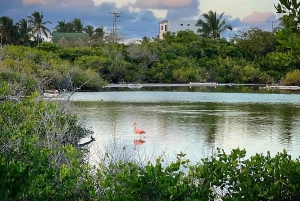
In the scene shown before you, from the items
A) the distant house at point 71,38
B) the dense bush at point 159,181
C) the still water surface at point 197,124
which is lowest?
the still water surface at point 197,124

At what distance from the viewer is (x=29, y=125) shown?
565cm

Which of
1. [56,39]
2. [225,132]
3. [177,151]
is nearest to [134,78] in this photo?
[56,39]

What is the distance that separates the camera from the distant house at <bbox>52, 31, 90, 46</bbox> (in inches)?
2124

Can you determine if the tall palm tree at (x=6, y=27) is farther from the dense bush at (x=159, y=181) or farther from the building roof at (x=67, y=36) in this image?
the dense bush at (x=159, y=181)

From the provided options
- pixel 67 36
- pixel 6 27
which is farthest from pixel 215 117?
pixel 67 36

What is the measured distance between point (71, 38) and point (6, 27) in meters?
8.22

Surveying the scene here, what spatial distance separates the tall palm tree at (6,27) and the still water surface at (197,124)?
1119 inches

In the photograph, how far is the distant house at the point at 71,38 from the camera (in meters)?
53.9

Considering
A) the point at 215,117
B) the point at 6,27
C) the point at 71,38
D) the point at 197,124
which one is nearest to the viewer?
the point at 197,124

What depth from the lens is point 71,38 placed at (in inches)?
2269

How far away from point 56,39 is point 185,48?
54.4 feet

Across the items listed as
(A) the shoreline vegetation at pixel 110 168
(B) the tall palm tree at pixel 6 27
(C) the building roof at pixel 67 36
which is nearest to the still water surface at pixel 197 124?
(A) the shoreline vegetation at pixel 110 168

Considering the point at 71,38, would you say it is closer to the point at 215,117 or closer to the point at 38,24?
the point at 38,24

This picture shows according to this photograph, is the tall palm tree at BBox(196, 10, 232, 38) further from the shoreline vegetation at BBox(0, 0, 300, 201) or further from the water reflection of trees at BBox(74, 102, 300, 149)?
the shoreline vegetation at BBox(0, 0, 300, 201)
